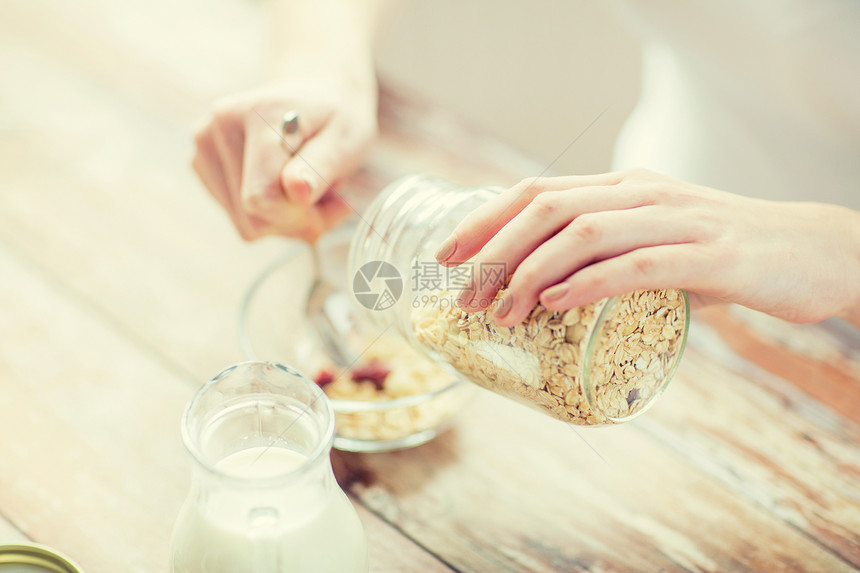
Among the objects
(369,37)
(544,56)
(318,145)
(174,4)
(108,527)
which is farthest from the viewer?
(544,56)

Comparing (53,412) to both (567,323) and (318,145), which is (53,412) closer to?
(318,145)

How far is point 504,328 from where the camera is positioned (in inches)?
17.4

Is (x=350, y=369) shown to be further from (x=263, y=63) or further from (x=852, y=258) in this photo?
(x=263, y=63)

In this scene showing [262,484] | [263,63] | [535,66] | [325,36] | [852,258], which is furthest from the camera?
[535,66]

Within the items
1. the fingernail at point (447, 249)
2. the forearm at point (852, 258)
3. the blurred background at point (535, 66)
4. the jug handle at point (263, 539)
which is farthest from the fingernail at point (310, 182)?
the blurred background at point (535, 66)

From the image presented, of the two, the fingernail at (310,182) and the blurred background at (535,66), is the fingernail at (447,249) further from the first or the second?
the blurred background at (535,66)

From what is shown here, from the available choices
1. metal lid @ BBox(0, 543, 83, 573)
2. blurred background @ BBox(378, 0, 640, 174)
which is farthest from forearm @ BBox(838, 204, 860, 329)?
blurred background @ BBox(378, 0, 640, 174)

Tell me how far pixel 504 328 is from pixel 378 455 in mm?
213

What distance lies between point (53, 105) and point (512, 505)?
2.57ft

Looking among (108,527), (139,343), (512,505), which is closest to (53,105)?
(139,343)

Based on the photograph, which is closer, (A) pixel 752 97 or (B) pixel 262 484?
(B) pixel 262 484

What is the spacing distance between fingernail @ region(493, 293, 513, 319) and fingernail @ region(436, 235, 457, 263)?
0.05 metres

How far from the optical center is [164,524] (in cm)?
53

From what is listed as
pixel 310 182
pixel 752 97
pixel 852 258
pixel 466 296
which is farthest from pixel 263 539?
pixel 752 97
